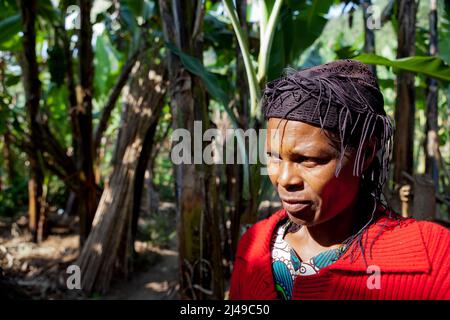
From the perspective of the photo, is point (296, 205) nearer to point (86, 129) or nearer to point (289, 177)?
point (289, 177)

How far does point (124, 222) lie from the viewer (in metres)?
3.13

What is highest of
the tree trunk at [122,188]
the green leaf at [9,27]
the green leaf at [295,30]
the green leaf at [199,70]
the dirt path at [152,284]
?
the green leaf at [9,27]

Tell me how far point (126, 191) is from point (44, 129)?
80 cm

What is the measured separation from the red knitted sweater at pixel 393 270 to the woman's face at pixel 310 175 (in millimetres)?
106

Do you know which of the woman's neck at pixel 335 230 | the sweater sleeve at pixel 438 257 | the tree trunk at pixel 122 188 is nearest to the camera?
the sweater sleeve at pixel 438 257

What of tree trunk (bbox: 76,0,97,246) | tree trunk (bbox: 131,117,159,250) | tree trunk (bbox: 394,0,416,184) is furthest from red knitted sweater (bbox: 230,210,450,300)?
tree trunk (bbox: 76,0,97,246)

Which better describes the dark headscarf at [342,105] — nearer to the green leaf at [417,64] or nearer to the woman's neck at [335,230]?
the woman's neck at [335,230]

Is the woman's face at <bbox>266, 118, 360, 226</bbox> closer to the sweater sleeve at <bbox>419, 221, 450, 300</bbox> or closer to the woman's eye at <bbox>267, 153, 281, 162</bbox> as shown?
the woman's eye at <bbox>267, 153, 281, 162</bbox>

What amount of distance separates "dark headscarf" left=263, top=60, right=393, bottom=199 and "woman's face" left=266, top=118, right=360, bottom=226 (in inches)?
0.7

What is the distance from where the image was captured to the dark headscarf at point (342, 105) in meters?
0.83

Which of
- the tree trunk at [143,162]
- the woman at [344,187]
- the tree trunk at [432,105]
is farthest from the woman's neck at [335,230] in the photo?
the tree trunk at [143,162]

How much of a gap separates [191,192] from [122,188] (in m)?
1.32

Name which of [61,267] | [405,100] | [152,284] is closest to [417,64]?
[405,100]

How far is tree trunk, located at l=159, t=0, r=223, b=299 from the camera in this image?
6.03 feet
